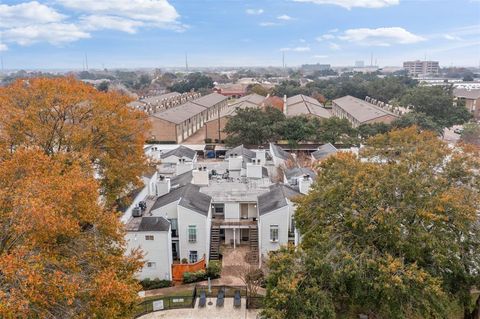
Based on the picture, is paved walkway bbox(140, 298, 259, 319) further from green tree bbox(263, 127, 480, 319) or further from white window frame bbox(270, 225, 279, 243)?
white window frame bbox(270, 225, 279, 243)

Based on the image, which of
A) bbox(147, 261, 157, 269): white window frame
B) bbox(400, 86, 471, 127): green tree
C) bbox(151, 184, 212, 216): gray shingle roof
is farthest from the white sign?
bbox(400, 86, 471, 127): green tree

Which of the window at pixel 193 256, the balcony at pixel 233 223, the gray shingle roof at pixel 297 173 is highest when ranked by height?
the gray shingle roof at pixel 297 173

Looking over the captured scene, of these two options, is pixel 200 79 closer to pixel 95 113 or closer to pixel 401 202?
pixel 95 113

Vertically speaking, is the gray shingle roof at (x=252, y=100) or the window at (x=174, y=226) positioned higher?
the gray shingle roof at (x=252, y=100)

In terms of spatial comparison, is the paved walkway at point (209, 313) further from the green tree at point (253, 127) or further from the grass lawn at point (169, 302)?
the green tree at point (253, 127)

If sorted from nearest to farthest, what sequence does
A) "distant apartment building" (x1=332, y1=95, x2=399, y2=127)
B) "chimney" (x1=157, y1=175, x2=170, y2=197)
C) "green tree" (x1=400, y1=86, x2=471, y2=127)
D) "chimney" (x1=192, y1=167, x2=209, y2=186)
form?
"chimney" (x1=157, y1=175, x2=170, y2=197) → "chimney" (x1=192, y1=167, x2=209, y2=186) → "distant apartment building" (x1=332, y1=95, x2=399, y2=127) → "green tree" (x1=400, y1=86, x2=471, y2=127)

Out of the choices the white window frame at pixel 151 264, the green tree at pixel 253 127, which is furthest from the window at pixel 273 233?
Answer: the green tree at pixel 253 127

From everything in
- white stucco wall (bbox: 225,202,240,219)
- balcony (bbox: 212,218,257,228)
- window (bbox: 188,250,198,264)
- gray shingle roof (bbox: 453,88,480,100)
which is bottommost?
window (bbox: 188,250,198,264)
